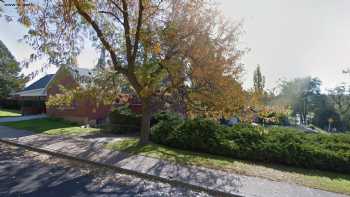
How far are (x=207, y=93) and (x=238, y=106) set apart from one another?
3.89ft

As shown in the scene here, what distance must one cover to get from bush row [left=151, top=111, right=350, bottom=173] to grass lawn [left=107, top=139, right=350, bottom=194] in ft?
0.94

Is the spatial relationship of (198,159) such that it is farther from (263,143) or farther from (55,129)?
(55,129)

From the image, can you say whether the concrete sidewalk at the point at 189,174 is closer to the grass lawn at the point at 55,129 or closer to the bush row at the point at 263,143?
the bush row at the point at 263,143

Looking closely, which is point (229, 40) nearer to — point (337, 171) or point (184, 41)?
point (184, 41)

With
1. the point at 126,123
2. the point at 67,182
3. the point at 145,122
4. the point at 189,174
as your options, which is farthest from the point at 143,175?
the point at 126,123

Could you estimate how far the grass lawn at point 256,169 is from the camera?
632cm

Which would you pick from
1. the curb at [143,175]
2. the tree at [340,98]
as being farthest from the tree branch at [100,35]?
the tree at [340,98]

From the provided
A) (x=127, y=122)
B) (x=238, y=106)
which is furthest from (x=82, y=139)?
(x=238, y=106)

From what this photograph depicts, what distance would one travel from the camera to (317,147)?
7.86 m

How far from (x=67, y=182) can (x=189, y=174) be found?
3.04m

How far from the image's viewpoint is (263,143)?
332 inches

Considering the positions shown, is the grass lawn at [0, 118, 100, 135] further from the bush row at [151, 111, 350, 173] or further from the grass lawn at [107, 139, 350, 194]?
the bush row at [151, 111, 350, 173]

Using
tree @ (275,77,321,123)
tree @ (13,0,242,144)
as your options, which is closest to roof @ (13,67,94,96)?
tree @ (13,0,242,144)

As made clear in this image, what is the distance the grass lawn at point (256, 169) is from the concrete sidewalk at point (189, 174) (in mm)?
384
